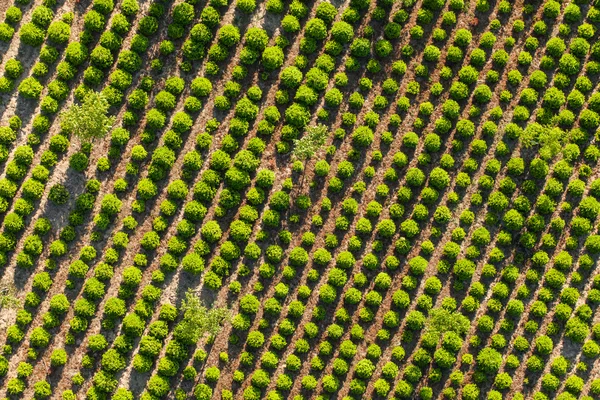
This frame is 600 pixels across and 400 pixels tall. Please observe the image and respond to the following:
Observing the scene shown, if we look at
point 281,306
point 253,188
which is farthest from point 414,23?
point 281,306

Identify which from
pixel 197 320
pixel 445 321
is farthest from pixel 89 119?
pixel 445 321

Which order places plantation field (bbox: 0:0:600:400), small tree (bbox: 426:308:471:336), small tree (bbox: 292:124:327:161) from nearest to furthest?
small tree (bbox: 292:124:327:161), small tree (bbox: 426:308:471:336), plantation field (bbox: 0:0:600:400)

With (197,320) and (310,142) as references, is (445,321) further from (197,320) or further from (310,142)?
(197,320)

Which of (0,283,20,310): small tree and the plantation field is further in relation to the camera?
the plantation field

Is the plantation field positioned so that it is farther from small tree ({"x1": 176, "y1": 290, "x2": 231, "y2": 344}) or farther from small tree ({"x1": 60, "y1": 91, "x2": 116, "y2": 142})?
small tree ({"x1": 60, "y1": 91, "x2": 116, "y2": 142})

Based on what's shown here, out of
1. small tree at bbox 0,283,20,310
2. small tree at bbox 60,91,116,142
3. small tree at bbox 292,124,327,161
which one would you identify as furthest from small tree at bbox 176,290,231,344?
small tree at bbox 60,91,116,142

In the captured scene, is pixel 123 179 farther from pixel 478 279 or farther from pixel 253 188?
pixel 478 279
